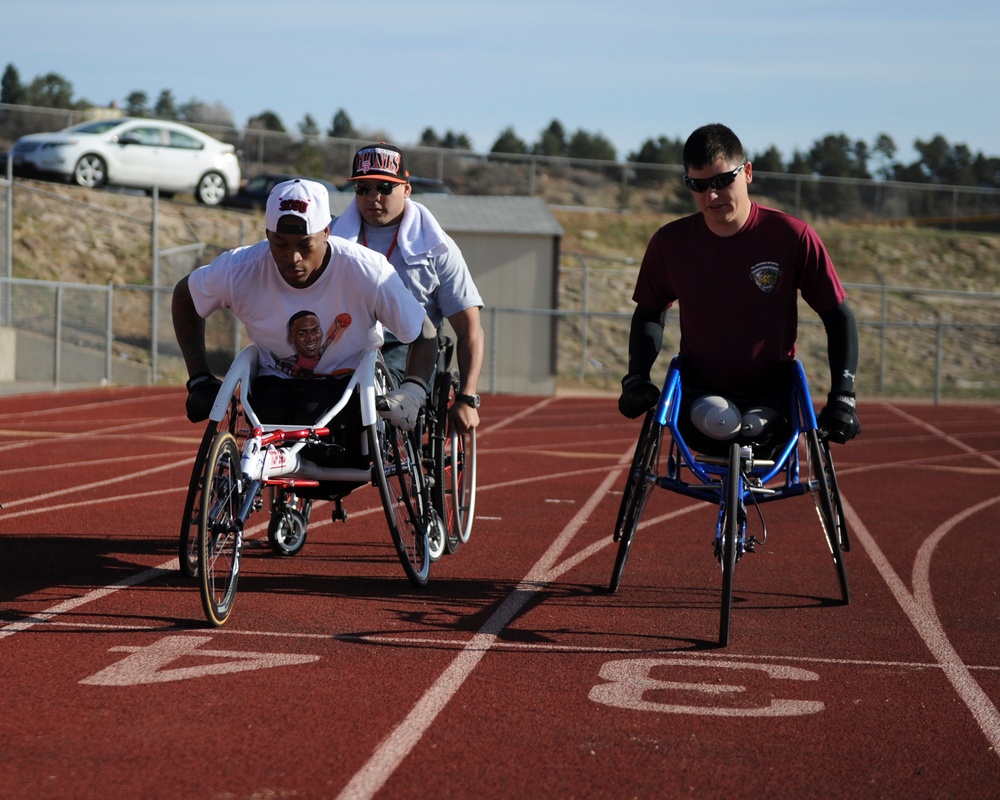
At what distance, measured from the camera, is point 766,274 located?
6078 mm

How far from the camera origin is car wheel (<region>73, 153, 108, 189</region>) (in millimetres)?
30750

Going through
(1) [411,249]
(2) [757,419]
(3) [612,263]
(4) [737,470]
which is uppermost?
(3) [612,263]

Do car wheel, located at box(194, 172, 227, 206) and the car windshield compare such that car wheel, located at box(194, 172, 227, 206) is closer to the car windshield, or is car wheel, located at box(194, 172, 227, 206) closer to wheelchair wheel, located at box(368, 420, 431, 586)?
the car windshield

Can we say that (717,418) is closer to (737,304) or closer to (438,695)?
(737,304)

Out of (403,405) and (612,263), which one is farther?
(612,263)

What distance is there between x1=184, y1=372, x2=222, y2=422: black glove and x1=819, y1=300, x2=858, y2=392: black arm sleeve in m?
2.71

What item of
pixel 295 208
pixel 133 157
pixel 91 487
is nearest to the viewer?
pixel 295 208

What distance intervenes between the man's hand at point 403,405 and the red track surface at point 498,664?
0.83 m

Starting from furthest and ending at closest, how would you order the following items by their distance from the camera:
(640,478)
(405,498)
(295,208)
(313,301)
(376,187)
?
1. (376,187)
2. (405,498)
3. (640,478)
4. (313,301)
5. (295,208)

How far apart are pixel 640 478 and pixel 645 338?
649mm

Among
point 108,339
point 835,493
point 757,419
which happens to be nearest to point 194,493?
point 757,419

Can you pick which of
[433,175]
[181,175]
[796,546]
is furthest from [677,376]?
[433,175]

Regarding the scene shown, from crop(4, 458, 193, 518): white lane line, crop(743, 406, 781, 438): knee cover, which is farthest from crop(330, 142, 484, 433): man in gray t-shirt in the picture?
crop(4, 458, 193, 518): white lane line

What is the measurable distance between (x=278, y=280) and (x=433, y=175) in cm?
3832
